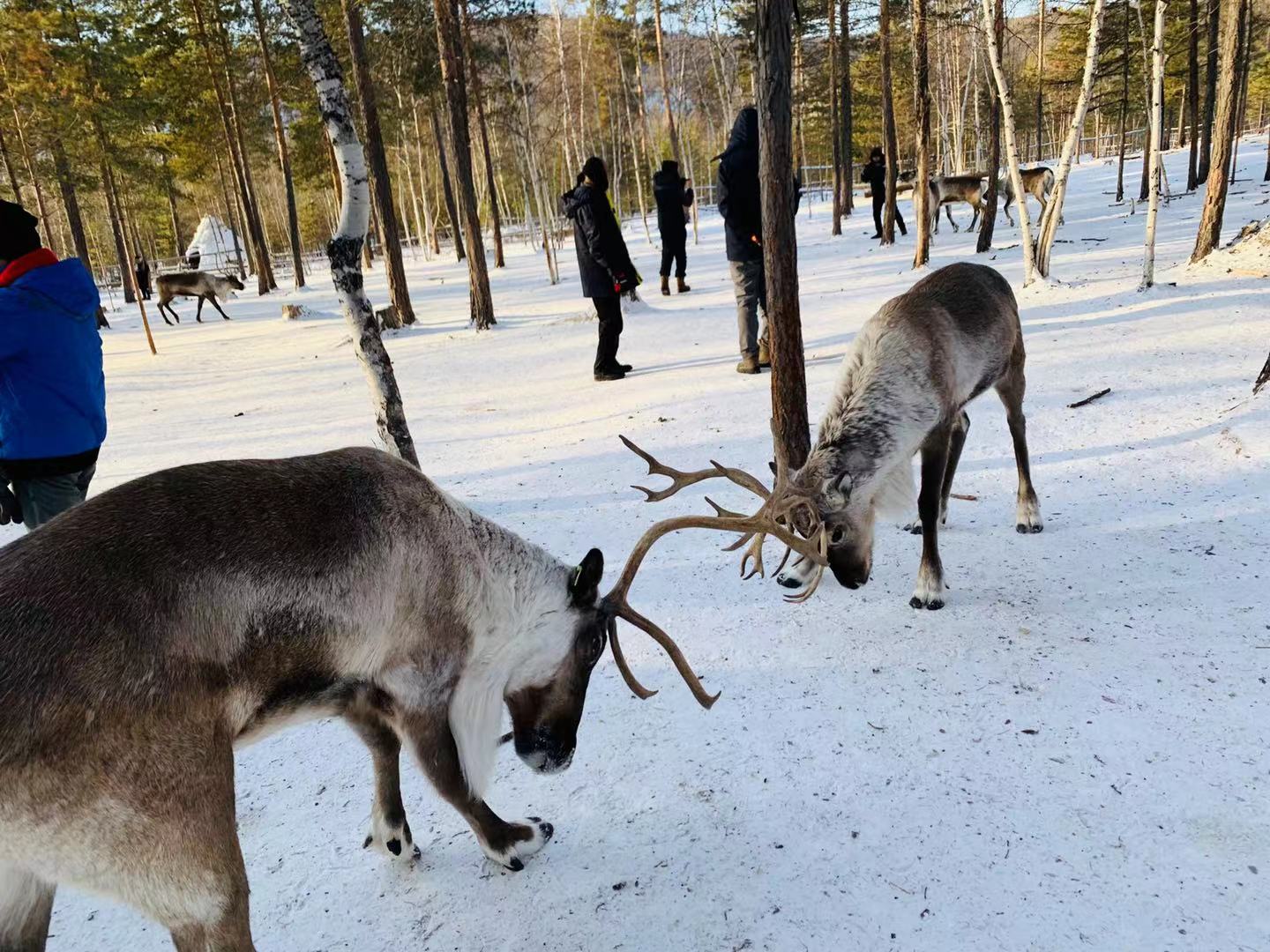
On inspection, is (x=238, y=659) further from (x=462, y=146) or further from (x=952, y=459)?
(x=462, y=146)

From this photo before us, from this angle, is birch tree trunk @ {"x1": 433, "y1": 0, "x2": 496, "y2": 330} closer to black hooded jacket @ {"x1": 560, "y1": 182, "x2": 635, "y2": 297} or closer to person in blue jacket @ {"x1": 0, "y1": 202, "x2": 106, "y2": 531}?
black hooded jacket @ {"x1": 560, "y1": 182, "x2": 635, "y2": 297}

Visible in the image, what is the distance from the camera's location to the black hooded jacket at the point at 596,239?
8695 mm

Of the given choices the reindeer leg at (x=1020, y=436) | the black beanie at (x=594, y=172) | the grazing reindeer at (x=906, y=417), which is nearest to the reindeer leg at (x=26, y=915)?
the grazing reindeer at (x=906, y=417)

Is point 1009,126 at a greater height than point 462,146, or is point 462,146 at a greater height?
point 462,146

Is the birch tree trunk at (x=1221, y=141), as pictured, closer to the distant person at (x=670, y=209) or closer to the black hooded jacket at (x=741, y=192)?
the black hooded jacket at (x=741, y=192)

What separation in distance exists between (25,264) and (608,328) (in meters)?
6.35

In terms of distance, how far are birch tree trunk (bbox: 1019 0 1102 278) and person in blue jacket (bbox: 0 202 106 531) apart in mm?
10926

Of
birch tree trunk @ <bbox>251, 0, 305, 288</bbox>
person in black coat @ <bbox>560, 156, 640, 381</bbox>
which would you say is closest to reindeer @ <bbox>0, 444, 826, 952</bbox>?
person in black coat @ <bbox>560, 156, 640, 381</bbox>

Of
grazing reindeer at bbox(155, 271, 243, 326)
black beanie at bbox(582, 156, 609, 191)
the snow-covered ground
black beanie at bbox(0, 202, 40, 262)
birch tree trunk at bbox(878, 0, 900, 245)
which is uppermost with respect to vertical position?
birch tree trunk at bbox(878, 0, 900, 245)

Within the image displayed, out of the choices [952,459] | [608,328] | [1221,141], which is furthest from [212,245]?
[952,459]

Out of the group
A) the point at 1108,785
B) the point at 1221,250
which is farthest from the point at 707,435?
the point at 1221,250

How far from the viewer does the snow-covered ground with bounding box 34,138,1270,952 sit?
91.5 inches

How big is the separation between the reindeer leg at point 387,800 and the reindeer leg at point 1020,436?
393cm

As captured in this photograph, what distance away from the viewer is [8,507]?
3.47 m
